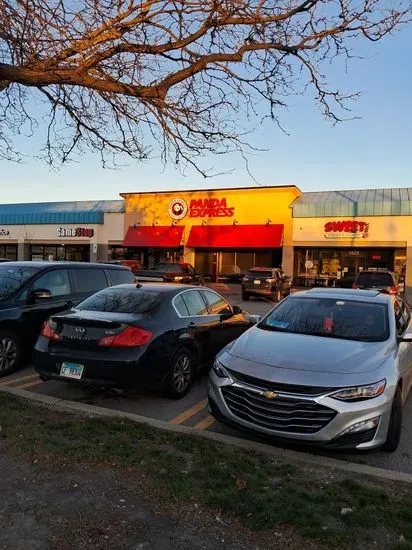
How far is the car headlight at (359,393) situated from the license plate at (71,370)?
116 inches

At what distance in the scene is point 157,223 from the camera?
38.5m

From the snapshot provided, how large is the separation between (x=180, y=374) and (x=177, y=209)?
31857 mm

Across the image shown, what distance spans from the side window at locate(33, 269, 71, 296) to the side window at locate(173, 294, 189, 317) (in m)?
2.53

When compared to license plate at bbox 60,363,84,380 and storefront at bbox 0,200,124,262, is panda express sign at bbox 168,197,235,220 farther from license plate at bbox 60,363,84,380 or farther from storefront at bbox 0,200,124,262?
license plate at bbox 60,363,84,380

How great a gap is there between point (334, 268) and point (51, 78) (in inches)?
1182

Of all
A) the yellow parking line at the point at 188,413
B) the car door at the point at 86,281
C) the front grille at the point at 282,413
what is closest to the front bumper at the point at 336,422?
the front grille at the point at 282,413

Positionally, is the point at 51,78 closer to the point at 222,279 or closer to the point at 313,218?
the point at 313,218

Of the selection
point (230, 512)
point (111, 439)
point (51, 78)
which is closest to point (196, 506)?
point (230, 512)

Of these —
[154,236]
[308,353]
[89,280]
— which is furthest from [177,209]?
[308,353]

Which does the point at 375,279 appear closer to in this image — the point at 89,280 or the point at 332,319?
the point at 89,280

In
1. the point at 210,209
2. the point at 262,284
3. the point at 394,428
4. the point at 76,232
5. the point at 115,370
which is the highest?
the point at 210,209

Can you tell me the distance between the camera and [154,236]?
37.9 m

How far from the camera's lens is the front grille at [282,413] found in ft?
14.3

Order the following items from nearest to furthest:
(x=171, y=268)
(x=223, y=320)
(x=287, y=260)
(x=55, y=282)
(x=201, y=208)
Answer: (x=223, y=320) → (x=55, y=282) → (x=171, y=268) → (x=287, y=260) → (x=201, y=208)
